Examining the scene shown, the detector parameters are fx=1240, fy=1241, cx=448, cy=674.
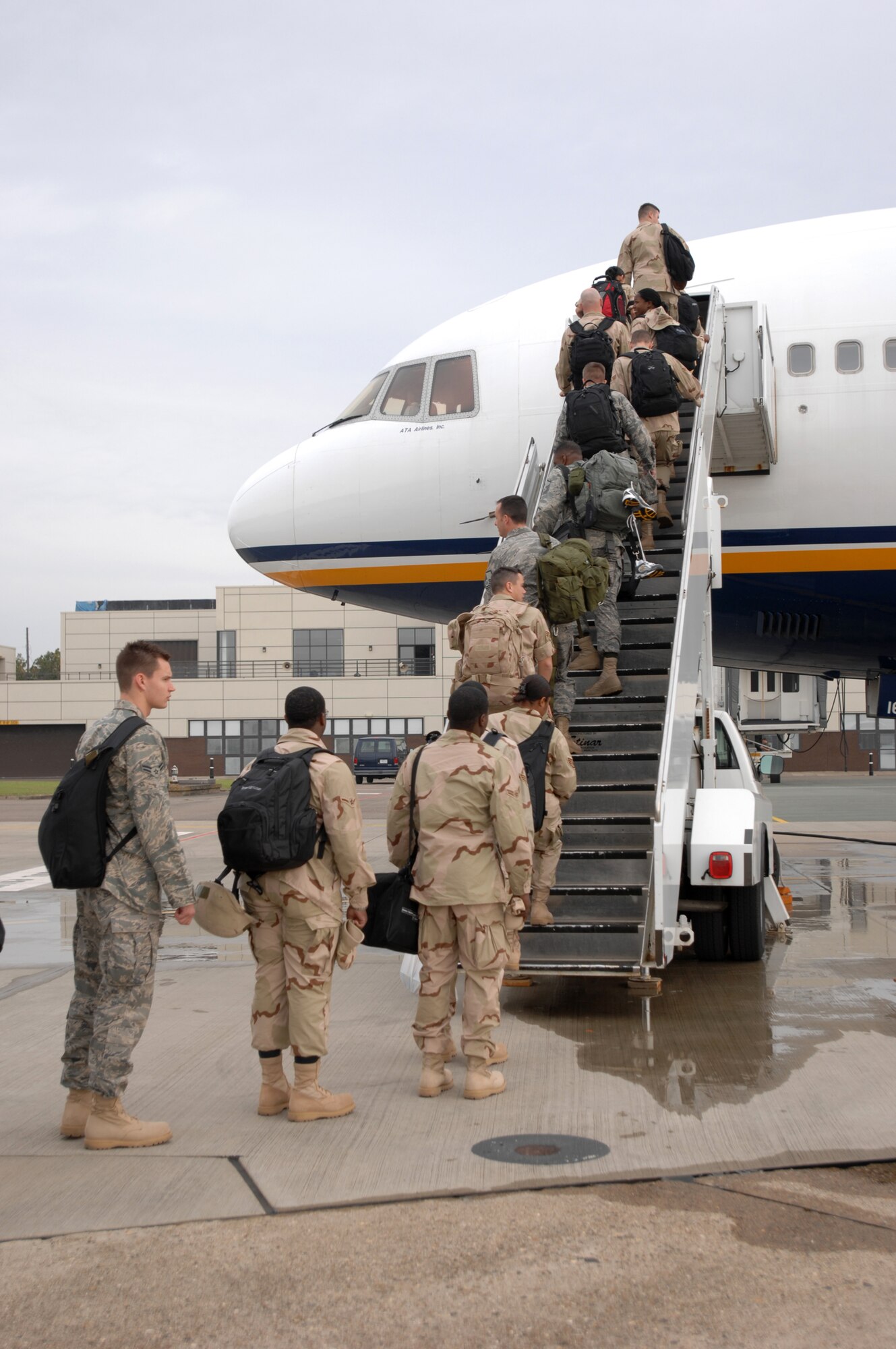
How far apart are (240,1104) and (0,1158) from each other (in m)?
0.99

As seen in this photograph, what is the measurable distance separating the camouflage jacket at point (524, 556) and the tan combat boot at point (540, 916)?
6.85 feet

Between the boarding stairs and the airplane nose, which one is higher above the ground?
the airplane nose

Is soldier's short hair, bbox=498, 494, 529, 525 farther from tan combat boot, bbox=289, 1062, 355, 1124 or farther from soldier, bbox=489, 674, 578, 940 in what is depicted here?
tan combat boot, bbox=289, 1062, 355, 1124

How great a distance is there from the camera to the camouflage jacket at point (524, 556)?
25.6ft

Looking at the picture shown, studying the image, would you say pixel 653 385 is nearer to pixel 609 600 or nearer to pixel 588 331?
pixel 588 331

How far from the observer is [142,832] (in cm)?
452

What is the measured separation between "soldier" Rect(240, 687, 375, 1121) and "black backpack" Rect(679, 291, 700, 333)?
7115 mm

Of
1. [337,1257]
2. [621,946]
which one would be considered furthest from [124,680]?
[621,946]

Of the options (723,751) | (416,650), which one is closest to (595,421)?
(723,751)

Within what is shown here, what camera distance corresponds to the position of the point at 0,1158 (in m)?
4.48

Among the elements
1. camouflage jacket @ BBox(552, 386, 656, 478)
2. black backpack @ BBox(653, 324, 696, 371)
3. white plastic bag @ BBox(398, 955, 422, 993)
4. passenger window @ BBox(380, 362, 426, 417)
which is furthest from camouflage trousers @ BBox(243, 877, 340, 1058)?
passenger window @ BBox(380, 362, 426, 417)

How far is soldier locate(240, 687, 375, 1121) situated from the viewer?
4801 millimetres

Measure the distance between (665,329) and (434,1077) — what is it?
688 centimetres

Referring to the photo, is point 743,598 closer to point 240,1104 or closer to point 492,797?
point 492,797
